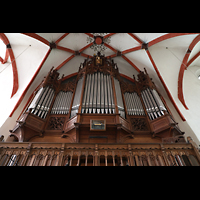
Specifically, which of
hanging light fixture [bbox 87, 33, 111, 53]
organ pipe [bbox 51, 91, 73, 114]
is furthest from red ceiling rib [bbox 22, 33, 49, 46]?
organ pipe [bbox 51, 91, 73, 114]

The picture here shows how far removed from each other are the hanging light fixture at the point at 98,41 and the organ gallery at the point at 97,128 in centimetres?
212

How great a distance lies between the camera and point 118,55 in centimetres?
1062

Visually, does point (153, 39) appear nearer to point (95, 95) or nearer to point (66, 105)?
point (95, 95)

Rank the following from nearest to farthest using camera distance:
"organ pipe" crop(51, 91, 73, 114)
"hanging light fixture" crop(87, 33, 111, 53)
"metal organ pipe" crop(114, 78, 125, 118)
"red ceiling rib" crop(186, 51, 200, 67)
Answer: "metal organ pipe" crop(114, 78, 125, 118) < "organ pipe" crop(51, 91, 73, 114) < "red ceiling rib" crop(186, 51, 200, 67) < "hanging light fixture" crop(87, 33, 111, 53)

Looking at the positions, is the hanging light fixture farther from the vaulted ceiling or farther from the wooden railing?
the wooden railing

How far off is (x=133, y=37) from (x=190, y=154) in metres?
6.95

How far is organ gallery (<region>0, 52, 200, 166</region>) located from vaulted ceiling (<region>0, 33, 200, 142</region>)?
832 mm

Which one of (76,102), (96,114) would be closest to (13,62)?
(76,102)

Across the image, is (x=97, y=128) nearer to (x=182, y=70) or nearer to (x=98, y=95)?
(x=98, y=95)

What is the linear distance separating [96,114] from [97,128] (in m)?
0.65

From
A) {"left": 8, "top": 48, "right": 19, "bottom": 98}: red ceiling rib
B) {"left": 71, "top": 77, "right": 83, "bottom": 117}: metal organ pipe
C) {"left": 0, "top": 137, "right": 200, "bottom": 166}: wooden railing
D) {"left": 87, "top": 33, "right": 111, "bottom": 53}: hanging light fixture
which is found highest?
{"left": 87, "top": 33, "right": 111, "bottom": 53}: hanging light fixture

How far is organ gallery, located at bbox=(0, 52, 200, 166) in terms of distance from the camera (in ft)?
15.0

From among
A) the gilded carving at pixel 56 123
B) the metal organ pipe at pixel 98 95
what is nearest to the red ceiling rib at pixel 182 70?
the metal organ pipe at pixel 98 95
